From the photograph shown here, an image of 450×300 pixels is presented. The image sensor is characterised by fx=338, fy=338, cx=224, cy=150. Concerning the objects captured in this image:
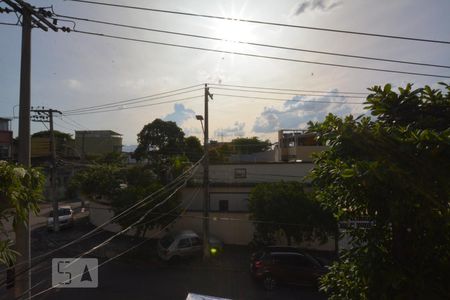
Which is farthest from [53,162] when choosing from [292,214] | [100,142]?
[100,142]

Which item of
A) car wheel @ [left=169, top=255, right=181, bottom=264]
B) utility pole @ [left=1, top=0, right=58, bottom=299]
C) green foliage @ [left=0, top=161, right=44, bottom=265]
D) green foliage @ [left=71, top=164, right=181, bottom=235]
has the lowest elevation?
car wheel @ [left=169, top=255, right=181, bottom=264]

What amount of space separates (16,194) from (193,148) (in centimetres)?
4262

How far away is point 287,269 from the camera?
1403 centimetres

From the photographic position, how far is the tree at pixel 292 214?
648 inches

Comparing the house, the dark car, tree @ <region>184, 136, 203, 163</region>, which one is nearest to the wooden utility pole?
the dark car

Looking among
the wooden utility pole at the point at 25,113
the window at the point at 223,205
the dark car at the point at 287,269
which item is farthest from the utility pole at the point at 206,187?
the wooden utility pole at the point at 25,113

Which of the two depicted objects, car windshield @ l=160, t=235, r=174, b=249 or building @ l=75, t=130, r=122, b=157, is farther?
building @ l=75, t=130, r=122, b=157

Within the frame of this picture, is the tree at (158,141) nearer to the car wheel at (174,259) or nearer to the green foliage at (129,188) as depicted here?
the green foliage at (129,188)

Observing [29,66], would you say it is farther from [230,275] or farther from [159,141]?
[159,141]

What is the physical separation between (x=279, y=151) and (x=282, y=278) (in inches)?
1018

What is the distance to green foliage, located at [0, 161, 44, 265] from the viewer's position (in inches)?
139

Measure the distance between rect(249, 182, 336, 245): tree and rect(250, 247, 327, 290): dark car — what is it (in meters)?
2.47

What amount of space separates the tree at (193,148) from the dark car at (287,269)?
3064cm

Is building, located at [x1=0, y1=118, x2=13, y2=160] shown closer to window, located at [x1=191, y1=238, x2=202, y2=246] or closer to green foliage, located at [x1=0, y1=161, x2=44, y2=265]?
window, located at [x1=191, y1=238, x2=202, y2=246]
